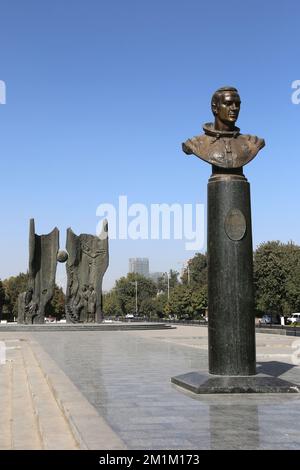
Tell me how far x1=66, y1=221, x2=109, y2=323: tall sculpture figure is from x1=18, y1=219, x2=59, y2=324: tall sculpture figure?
0.88 m

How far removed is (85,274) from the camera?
3084 cm

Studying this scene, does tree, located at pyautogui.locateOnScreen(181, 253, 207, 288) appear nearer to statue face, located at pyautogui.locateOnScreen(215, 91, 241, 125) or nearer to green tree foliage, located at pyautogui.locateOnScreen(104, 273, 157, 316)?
green tree foliage, located at pyautogui.locateOnScreen(104, 273, 157, 316)

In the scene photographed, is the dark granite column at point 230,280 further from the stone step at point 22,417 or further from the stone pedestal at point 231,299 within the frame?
the stone step at point 22,417

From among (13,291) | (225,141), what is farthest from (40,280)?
(13,291)

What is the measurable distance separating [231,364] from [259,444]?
278 cm

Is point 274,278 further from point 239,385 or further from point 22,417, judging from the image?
point 22,417

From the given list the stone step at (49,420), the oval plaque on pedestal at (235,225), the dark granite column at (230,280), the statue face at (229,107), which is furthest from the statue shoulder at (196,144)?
the stone step at (49,420)

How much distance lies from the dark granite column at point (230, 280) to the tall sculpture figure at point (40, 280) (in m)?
23.7

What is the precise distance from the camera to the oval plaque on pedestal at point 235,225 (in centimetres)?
724

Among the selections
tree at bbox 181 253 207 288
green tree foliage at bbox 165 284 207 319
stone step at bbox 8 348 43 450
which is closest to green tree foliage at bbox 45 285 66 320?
green tree foliage at bbox 165 284 207 319

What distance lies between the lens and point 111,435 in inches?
→ 174
